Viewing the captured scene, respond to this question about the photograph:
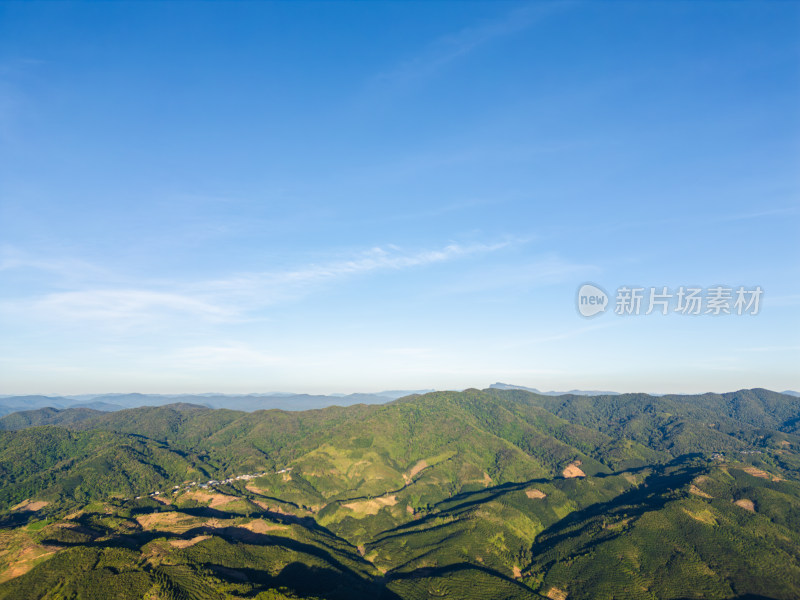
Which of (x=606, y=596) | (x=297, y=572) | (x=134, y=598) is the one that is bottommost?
(x=606, y=596)

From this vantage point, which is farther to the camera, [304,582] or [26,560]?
[304,582]

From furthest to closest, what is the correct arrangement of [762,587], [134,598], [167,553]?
→ [762,587] → [167,553] → [134,598]

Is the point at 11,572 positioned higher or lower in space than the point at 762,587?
higher

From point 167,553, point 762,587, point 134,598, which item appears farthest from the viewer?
point 762,587

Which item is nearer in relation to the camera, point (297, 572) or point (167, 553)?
point (167, 553)

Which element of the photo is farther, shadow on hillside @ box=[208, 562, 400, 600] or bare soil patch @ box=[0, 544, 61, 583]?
shadow on hillside @ box=[208, 562, 400, 600]

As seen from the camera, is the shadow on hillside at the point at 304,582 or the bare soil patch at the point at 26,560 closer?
the bare soil patch at the point at 26,560

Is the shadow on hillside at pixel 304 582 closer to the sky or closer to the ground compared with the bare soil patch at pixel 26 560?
closer to the ground

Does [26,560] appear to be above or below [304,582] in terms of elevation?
above

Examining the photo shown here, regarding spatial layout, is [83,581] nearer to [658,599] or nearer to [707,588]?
[658,599]

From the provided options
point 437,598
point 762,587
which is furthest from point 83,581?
point 762,587

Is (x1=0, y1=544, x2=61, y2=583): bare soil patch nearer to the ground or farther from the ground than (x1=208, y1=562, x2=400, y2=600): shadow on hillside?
farther from the ground
